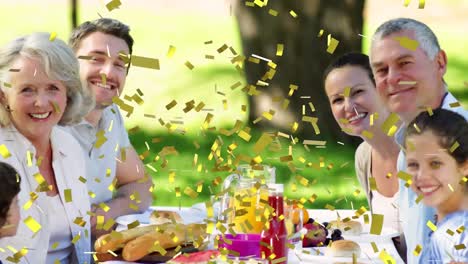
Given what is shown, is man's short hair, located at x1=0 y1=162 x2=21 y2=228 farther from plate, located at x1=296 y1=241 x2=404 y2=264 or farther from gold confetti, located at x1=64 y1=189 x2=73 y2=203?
plate, located at x1=296 y1=241 x2=404 y2=264

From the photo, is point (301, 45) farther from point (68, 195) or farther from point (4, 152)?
point (4, 152)

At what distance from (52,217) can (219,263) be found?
2.32 ft

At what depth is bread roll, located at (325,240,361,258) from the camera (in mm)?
2822

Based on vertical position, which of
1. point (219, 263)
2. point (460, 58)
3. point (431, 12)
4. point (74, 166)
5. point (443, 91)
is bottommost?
point (219, 263)

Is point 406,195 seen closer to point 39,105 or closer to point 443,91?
point 443,91

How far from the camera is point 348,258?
111 inches

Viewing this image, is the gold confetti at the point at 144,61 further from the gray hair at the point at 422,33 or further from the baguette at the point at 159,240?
the gray hair at the point at 422,33

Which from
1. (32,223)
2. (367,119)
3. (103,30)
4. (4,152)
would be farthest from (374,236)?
(103,30)

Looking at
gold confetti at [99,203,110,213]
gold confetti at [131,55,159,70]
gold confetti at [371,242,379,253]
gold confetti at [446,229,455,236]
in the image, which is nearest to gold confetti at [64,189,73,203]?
gold confetti at [99,203,110,213]

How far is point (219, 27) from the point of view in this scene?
844 cm

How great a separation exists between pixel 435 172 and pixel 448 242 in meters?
0.22

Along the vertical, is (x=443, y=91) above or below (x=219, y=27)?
below

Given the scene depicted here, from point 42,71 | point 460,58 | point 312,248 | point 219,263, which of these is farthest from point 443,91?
point 460,58

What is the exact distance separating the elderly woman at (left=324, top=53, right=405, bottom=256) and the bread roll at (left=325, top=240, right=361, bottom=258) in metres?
0.60
